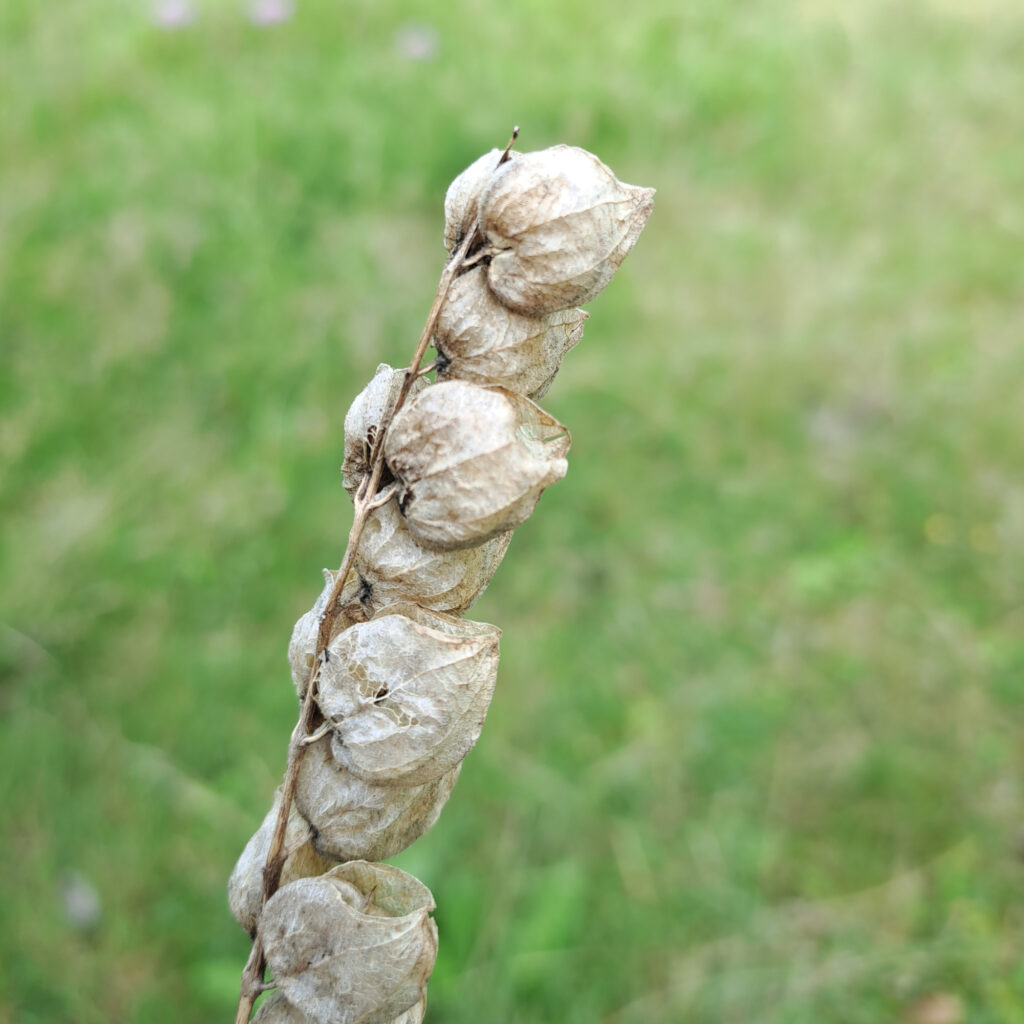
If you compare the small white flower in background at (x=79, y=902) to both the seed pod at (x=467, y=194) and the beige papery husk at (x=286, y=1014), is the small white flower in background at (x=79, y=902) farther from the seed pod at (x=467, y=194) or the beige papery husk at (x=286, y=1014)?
the seed pod at (x=467, y=194)

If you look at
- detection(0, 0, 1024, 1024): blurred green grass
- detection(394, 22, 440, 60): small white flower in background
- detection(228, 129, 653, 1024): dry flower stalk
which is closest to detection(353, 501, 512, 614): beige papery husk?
detection(228, 129, 653, 1024): dry flower stalk

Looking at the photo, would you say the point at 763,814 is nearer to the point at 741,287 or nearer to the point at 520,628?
the point at 520,628

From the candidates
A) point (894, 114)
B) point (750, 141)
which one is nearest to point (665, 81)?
point (750, 141)

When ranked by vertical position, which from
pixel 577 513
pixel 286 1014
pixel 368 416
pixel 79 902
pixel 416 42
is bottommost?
pixel 79 902

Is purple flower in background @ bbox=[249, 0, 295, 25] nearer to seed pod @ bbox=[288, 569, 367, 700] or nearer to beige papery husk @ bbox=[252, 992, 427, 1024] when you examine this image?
seed pod @ bbox=[288, 569, 367, 700]

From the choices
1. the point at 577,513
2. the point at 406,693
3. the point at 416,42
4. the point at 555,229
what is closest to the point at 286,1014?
the point at 406,693

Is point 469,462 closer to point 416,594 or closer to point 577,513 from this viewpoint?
point 416,594

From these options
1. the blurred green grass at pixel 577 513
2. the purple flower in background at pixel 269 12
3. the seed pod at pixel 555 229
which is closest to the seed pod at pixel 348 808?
the seed pod at pixel 555 229
